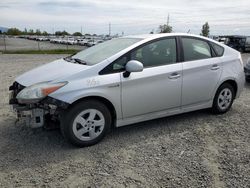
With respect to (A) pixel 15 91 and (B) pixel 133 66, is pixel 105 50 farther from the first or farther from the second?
(A) pixel 15 91

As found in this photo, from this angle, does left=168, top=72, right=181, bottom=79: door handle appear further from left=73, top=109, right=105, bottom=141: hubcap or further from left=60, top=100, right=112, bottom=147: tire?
left=73, top=109, right=105, bottom=141: hubcap

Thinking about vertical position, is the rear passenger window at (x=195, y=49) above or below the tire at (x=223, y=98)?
above

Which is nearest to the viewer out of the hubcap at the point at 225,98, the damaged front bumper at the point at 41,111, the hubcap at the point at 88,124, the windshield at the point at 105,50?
the damaged front bumper at the point at 41,111

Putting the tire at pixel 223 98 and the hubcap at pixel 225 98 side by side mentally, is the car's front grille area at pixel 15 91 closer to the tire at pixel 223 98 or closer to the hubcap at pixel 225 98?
the tire at pixel 223 98

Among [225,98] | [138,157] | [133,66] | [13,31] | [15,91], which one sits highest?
[13,31]

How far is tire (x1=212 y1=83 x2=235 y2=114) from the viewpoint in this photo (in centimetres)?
469

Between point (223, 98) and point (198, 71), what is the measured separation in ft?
3.03

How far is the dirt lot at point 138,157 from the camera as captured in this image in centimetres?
277

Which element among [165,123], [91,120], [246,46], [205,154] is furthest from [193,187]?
[246,46]

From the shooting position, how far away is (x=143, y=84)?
12.2 feet

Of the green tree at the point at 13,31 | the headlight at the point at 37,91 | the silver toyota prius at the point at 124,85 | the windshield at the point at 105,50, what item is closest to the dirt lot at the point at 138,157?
the silver toyota prius at the point at 124,85

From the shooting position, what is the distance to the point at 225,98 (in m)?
4.81

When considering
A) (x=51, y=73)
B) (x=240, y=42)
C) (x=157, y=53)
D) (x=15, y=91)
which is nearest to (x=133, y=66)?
(x=157, y=53)

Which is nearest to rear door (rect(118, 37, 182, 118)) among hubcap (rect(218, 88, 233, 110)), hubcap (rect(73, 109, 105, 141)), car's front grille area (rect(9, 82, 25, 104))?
hubcap (rect(73, 109, 105, 141))
